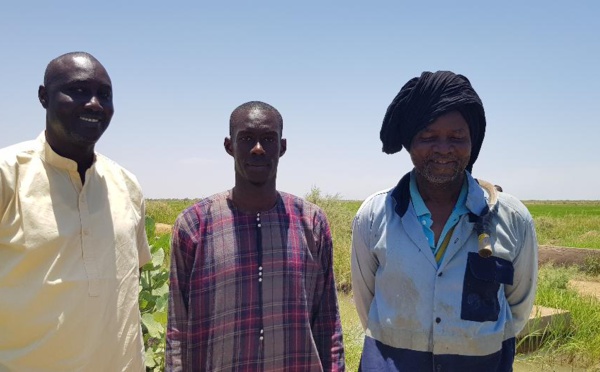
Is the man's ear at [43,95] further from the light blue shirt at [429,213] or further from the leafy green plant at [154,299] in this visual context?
the leafy green plant at [154,299]

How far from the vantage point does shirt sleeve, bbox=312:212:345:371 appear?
6.88 feet

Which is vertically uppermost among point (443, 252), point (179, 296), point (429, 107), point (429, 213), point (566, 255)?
point (429, 107)

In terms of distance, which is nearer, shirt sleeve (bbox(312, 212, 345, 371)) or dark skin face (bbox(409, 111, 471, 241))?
dark skin face (bbox(409, 111, 471, 241))

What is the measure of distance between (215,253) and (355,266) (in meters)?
0.59

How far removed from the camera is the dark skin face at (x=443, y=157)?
76.6 inches

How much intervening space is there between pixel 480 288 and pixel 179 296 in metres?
1.11

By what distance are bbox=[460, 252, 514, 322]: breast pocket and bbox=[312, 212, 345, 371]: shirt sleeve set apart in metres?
0.51

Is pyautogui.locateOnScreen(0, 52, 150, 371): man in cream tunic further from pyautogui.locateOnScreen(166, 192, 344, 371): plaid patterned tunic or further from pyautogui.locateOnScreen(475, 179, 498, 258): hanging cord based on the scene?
pyautogui.locateOnScreen(475, 179, 498, 258): hanging cord

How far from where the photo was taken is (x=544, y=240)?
2066 centimetres

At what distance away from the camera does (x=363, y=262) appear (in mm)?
2143

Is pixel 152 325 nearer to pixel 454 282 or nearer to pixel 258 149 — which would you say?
pixel 258 149

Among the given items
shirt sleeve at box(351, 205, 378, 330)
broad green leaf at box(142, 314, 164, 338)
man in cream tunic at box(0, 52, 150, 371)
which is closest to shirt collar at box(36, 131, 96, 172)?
man in cream tunic at box(0, 52, 150, 371)

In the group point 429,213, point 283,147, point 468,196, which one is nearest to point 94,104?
point 283,147

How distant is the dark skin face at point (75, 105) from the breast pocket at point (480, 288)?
4.68ft
